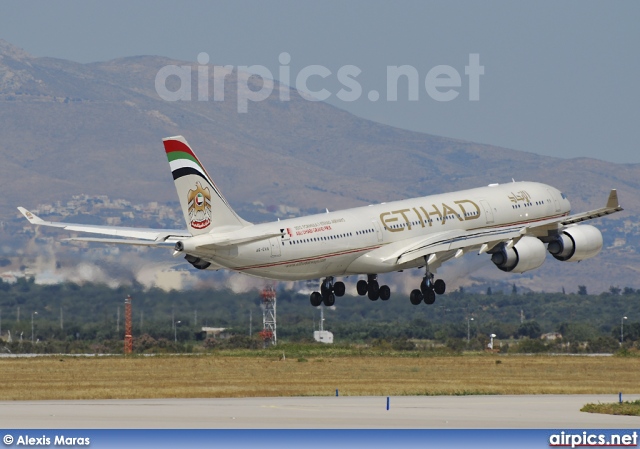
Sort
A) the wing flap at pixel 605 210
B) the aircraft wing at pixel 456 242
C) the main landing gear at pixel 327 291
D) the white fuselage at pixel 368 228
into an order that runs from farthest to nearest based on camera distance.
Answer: the main landing gear at pixel 327 291 < the aircraft wing at pixel 456 242 < the wing flap at pixel 605 210 < the white fuselage at pixel 368 228

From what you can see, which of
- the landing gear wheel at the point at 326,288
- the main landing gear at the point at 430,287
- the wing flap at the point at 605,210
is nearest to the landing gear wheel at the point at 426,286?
the main landing gear at the point at 430,287

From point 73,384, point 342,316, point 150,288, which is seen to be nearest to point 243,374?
point 73,384

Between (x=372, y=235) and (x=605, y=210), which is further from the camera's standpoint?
(x=372, y=235)

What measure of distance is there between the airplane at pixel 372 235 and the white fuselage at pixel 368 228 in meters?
0.05

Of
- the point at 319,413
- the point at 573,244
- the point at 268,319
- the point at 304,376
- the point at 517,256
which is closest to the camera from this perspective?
the point at 319,413

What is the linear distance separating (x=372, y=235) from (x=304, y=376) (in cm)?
1713

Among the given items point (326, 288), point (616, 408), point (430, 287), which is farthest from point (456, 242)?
point (616, 408)

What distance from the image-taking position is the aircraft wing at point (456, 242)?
7481 centimetres

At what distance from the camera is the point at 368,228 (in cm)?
7406

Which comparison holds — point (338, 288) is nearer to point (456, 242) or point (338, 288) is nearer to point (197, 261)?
point (456, 242)

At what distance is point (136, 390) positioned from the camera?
76.2 m

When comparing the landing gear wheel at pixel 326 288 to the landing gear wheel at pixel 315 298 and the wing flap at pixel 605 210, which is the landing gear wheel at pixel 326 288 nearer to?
the landing gear wheel at pixel 315 298

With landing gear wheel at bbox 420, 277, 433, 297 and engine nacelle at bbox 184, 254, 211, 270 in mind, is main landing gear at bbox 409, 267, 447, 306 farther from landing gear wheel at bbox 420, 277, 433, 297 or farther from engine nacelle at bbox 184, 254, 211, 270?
engine nacelle at bbox 184, 254, 211, 270

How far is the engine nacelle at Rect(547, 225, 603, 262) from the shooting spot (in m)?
79.1
